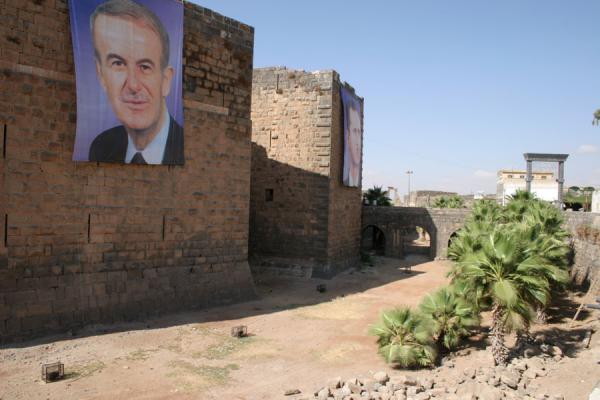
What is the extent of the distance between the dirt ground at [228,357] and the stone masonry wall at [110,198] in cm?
70

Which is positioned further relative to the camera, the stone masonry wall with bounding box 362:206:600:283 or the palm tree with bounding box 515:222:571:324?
the stone masonry wall with bounding box 362:206:600:283

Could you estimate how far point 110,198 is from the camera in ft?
36.0

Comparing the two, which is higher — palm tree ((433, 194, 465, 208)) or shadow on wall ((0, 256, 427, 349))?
palm tree ((433, 194, 465, 208))

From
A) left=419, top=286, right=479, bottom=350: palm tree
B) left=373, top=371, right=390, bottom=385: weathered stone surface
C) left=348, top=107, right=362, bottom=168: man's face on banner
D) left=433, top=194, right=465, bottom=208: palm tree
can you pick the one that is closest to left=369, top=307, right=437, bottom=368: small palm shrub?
left=419, top=286, right=479, bottom=350: palm tree

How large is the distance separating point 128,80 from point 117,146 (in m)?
1.61

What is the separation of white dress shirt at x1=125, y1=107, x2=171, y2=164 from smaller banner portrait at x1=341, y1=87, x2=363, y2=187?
1000 centimetres

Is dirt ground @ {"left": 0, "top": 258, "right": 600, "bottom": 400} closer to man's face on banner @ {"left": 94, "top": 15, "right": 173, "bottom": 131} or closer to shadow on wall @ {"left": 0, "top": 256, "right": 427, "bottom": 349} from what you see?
shadow on wall @ {"left": 0, "top": 256, "right": 427, "bottom": 349}

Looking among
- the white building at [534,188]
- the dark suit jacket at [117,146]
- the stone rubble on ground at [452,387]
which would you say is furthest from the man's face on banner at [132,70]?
the white building at [534,188]

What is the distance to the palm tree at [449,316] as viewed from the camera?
10133 millimetres

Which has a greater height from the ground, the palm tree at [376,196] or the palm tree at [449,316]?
the palm tree at [376,196]

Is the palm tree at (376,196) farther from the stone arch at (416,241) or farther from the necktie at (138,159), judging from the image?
the necktie at (138,159)

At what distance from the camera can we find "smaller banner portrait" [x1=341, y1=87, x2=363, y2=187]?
2055cm

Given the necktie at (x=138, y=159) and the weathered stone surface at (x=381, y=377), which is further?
the necktie at (x=138, y=159)

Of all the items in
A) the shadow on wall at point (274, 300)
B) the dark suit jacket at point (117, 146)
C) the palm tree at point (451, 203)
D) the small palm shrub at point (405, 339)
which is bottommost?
the shadow on wall at point (274, 300)
